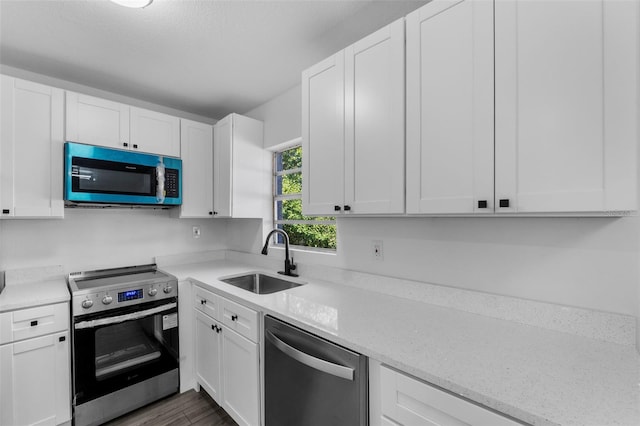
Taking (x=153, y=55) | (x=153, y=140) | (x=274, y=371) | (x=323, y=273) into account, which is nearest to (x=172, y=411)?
(x=274, y=371)

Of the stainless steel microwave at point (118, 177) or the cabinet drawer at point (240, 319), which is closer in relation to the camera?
the cabinet drawer at point (240, 319)

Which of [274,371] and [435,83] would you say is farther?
[274,371]

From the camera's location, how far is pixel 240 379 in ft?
5.60

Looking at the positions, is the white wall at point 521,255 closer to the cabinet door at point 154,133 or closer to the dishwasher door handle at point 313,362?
the dishwasher door handle at point 313,362

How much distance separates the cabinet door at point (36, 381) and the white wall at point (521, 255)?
6.33 feet

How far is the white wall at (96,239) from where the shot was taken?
2107 mm

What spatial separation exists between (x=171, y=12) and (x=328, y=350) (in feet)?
6.21

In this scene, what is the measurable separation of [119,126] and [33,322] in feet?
4.75

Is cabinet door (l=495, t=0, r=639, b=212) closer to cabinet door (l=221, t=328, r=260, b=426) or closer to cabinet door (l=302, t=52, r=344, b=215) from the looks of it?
cabinet door (l=302, t=52, r=344, b=215)

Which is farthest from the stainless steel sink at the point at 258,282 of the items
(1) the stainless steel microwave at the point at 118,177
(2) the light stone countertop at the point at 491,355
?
(1) the stainless steel microwave at the point at 118,177

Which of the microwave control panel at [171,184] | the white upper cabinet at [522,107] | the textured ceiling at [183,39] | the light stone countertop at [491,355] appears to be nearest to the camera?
the light stone countertop at [491,355]

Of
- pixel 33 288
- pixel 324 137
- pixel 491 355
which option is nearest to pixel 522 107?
pixel 491 355

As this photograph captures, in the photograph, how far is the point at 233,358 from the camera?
5.78 feet

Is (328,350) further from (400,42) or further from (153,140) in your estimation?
(153,140)
